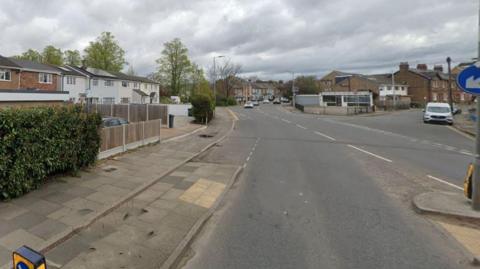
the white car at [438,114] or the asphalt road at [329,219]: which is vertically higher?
the white car at [438,114]

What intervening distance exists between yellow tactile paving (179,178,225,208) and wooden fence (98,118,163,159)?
4.09 meters

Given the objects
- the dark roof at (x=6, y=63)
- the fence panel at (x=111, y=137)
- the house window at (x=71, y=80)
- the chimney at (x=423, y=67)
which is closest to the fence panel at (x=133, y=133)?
the fence panel at (x=111, y=137)

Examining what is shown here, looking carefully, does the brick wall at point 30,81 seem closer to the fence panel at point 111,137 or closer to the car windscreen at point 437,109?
the fence panel at point 111,137

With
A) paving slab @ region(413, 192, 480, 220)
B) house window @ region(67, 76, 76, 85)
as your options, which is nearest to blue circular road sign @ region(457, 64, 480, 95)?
paving slab @ region(413, 192, 480, 220)

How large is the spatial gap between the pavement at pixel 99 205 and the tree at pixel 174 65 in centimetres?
5811

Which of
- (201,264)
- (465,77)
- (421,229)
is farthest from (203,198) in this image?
(465,77)

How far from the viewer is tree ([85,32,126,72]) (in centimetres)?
5884

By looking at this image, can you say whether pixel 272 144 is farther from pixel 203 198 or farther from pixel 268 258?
pixel 268 258

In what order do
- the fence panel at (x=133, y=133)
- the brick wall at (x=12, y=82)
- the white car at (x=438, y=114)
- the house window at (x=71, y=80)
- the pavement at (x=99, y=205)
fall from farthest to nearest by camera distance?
the house window at (x=71, y=80)
the brick wall at (x=12, y=82)
the white car at (x=438, y=114)
the fence panel at (x=133, y=133)
the pavement at (x=99, y=205)

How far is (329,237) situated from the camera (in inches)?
185

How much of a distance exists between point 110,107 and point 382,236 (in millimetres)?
18848

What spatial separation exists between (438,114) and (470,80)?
27783mm

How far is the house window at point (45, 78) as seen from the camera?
115 ft

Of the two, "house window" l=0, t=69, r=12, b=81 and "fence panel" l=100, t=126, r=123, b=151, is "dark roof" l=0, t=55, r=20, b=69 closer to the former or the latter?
"house window" l=0, t=69, r=12, b=81
